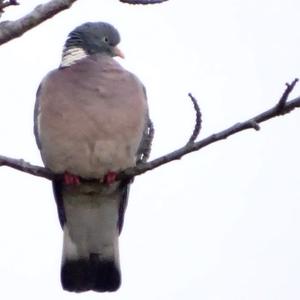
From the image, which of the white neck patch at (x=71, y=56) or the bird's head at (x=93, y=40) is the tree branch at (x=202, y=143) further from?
the bird's head at (x=93, y=40)

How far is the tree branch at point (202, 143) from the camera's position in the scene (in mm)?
3832

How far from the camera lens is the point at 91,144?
17.0 ft

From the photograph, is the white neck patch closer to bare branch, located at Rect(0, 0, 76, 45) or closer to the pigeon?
the pigeon

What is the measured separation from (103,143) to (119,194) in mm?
484

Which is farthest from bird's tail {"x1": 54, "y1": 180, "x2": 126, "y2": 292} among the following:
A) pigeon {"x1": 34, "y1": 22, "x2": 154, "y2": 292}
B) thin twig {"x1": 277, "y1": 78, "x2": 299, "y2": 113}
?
thin twig {"x1": 277, "y1": 78, "x2": 299, "y2": 113}

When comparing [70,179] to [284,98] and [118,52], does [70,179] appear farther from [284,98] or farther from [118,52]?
[284,98]

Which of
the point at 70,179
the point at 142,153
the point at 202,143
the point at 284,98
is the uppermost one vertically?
the point at 284,98

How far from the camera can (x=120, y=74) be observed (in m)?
5.49

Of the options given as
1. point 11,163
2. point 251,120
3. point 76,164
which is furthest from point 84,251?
point 251,120

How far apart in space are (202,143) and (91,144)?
1121mm

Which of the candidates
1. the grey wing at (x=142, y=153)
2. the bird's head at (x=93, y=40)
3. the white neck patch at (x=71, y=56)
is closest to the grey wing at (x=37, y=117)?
the white neck patch at (x=71, y=56)

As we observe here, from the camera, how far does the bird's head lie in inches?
231

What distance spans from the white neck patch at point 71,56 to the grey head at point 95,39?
28 millimetres

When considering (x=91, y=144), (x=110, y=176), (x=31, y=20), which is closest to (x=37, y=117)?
(x=91, y=144)
